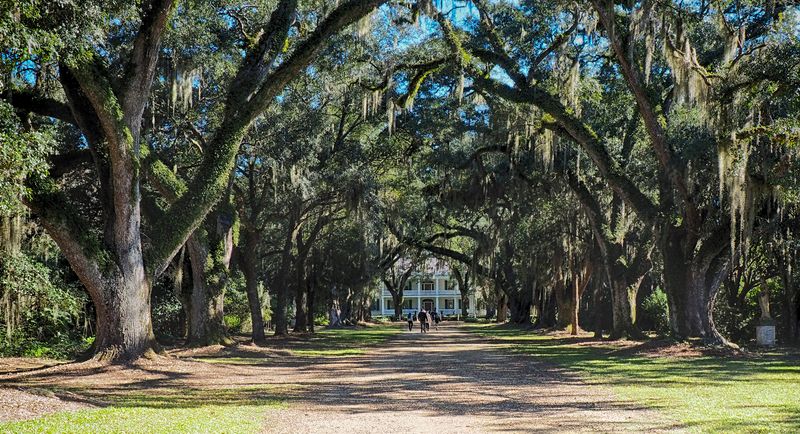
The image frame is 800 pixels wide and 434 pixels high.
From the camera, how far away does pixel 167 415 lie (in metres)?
8.67

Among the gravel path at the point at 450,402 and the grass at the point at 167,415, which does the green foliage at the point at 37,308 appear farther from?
the grass at the point at 167,415

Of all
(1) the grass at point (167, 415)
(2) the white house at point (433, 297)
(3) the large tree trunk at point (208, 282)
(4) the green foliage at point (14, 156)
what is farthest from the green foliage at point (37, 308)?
(2) the white house at point (433, 297)

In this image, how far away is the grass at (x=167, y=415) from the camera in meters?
7.24

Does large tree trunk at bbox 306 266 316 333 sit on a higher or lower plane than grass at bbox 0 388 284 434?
higher

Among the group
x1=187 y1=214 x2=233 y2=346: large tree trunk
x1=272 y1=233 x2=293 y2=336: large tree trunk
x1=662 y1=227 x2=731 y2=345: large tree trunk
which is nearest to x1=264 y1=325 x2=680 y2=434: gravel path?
x1=662 y1=227 x2=731 y2=345: large tree trunk

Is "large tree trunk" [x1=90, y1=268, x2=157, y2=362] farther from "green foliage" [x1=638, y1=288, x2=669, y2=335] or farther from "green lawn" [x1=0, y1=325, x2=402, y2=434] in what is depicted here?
"green foliage" [x1=638, y1=288, x2=669, y2=335]

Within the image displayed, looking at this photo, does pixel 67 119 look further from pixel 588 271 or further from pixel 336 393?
pixel 588 271

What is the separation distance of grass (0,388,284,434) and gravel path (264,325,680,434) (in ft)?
1.40

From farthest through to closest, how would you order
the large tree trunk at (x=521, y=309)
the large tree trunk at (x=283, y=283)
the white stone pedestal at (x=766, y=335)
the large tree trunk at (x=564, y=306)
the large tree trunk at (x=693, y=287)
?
1. the large tree trunk at (x=521, y=309)
2. the large tree trunk at (x=564, y=306)
3. the large tree trunk at (x=283, y=283)
4. the white stone pedestal at (x=766, y=335)
5. the large tree trunk at (x=693, y=287)

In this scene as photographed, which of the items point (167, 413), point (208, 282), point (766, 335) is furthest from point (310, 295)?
point (167, 413)

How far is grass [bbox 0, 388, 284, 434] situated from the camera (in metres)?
7.24

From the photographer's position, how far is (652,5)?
15.2m

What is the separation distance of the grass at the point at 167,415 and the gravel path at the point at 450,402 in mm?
426

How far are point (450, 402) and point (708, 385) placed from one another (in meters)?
4.29
